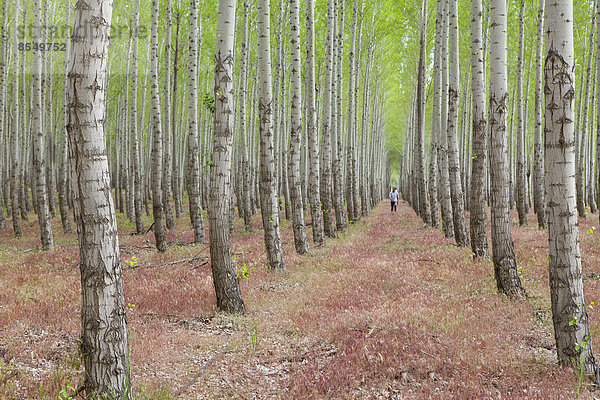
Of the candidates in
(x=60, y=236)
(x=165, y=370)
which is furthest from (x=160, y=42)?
(x=165, y=370)

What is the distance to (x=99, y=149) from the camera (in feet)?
11.3

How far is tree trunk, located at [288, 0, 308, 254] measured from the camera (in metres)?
11.0

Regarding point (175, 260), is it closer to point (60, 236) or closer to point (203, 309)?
point (203, 309)

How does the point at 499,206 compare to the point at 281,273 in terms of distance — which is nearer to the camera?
the point at 499,206

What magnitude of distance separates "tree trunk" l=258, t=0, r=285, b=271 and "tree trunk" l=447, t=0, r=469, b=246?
5043 millimetres

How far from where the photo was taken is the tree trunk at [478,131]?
326 inches

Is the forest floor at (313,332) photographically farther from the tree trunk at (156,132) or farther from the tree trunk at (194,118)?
the tree trunk at (194,118)

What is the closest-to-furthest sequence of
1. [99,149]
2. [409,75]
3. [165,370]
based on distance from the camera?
[99,149], [165,370], [409,75]

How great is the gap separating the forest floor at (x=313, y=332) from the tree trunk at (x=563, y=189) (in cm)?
41

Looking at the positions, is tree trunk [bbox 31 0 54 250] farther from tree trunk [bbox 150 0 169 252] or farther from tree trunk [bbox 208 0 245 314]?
tree trunk [bbox 208 0 245 314]

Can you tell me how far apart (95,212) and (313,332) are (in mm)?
3731

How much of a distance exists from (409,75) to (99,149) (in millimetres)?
35397

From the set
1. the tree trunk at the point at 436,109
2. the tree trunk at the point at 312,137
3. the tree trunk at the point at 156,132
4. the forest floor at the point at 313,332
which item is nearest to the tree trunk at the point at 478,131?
the forest floor at the point at 313,332

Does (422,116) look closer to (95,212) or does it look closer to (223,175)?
(223,175)
